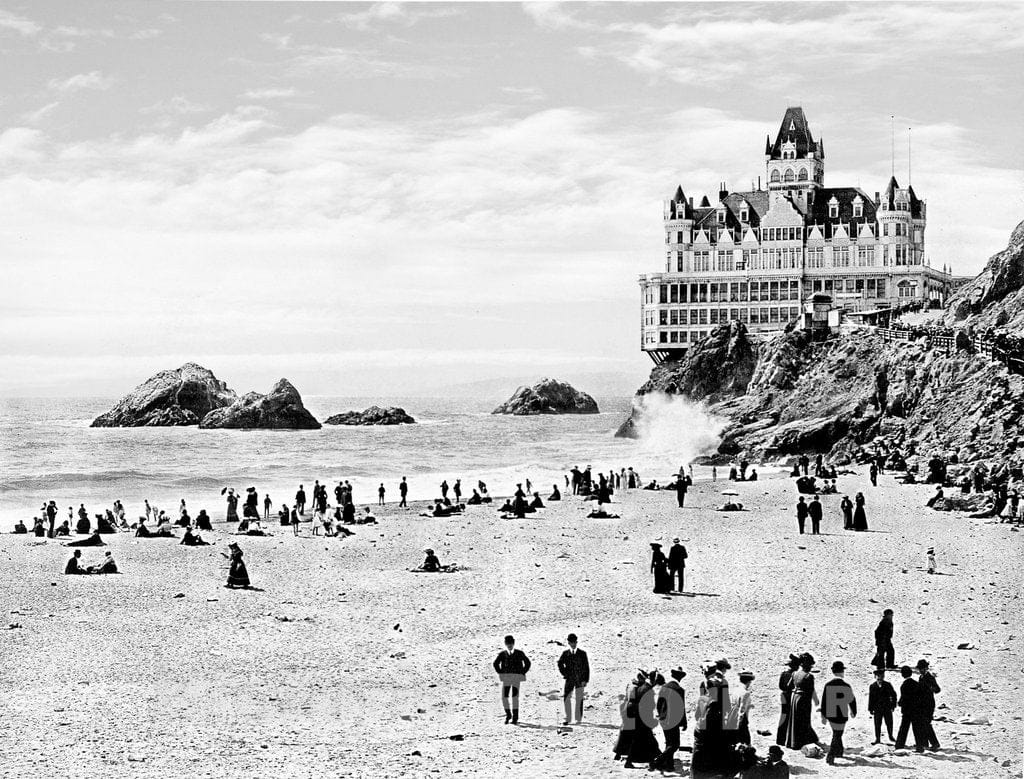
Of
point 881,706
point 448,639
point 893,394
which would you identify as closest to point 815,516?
point 448,639

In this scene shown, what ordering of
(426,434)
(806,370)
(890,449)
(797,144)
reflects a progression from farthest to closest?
(426,434) → (797,144) → (806,370) → (890,449)

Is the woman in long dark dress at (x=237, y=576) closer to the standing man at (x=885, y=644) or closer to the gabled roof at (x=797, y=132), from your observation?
the standing man at (x=885, y=644)

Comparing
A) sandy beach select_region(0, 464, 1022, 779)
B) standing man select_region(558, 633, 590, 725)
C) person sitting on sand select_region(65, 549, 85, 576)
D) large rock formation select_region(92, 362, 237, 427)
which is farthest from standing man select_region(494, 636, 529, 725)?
large rock formation select_region(92, 362, 237, 427)

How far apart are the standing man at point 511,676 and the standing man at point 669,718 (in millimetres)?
2628

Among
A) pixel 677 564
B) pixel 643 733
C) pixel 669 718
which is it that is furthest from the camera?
pixel 677 564

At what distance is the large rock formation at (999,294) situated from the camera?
6894 centimetres

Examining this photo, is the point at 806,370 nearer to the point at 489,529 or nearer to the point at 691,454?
the point at 691,454

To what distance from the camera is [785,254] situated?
11762 cm

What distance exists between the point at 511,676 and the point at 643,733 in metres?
2.93

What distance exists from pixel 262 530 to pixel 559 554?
40.8ft

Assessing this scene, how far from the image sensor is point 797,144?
12350cm

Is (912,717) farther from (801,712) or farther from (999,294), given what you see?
(999,294)

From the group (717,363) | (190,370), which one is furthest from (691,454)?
(190,370)

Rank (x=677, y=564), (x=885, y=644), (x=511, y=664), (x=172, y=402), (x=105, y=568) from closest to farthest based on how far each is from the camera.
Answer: (x=511, y=664)
(x=885, y=644)
(x=677, y=564)
(x=105, y=568)
(x=172, y=402)
